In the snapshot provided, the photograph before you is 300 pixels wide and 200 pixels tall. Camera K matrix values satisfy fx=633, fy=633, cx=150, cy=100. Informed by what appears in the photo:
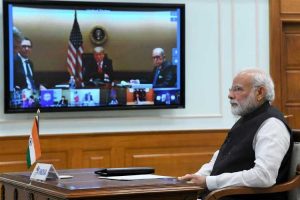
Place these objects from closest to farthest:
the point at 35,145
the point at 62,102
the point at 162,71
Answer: the point at 35,145 → the point at 62,102 → the point at 162,71

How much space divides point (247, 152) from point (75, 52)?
2930 mm

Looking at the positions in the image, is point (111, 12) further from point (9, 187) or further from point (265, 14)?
point (9, 187)

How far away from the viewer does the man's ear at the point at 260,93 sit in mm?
3602

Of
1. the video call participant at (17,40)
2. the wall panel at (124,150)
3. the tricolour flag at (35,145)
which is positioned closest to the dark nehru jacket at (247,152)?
the tricolour flag at (35,145)

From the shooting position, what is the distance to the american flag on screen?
19.7ft

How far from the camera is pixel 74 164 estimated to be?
604cm

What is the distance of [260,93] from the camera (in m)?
3.61

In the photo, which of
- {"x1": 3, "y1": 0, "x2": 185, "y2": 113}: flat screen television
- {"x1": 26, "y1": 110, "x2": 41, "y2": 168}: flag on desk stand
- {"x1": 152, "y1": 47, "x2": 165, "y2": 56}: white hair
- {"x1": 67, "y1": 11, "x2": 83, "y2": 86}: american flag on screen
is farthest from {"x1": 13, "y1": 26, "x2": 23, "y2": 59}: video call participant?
{"x1": 26, "y1": 110, "x2": 41, "y2": 168}: flag on desk stand

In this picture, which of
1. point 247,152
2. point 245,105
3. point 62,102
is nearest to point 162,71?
point 62,102

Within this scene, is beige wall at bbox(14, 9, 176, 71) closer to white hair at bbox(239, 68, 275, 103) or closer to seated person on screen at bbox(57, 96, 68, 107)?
seated person on screen at bbox(57, 96, 68, 107)

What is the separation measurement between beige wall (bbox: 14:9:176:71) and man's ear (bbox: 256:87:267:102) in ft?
8.88

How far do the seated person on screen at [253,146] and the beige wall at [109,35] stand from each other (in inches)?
102

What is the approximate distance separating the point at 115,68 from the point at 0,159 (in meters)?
1.38

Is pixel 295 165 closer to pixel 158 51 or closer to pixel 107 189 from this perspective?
pixel 107 189
